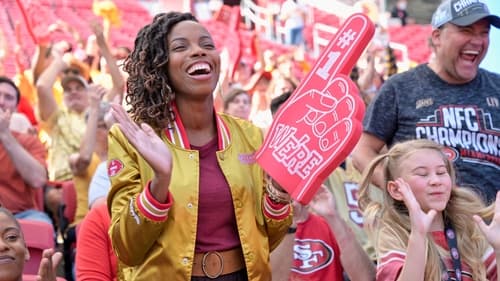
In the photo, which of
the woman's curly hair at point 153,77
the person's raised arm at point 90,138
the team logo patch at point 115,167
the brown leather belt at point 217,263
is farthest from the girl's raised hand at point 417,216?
the person's raised arm at point 90,138

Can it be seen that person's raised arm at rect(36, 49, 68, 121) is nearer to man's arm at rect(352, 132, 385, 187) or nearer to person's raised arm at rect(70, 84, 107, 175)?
person's raised arm at rect(70, 84, 107, 175)

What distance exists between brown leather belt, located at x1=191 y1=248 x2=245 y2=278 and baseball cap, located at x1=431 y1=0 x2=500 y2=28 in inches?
74.6

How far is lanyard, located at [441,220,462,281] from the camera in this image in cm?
406

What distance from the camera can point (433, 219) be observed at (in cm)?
402

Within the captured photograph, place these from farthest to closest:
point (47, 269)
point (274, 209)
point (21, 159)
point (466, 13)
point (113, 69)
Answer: point (113, 69), point (21, 159), point (466, 13), point (47, 269), point (274, 209)

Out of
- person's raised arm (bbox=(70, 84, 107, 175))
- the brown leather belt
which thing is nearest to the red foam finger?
the brown leather belt

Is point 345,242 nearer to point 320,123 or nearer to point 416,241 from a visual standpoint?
point 416,241

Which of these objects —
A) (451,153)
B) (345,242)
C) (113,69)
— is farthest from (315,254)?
(113,69)

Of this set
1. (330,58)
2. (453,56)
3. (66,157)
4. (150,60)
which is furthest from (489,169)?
(66,157)

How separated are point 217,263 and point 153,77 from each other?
2.09ft

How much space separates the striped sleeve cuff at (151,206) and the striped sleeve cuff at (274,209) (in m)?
0.37

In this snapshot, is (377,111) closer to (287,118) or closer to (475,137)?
(475,137)

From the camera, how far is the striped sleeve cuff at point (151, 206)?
3279mm

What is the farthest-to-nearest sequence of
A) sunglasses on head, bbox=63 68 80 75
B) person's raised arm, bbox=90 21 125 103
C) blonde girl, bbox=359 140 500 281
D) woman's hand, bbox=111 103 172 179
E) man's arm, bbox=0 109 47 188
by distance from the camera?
1. sunglasses on head, bbox=63 68 80 75
2. person's raised arm, bbox=90 21 125 103
3. man's arm, bbox=0 109 47 188
4. blonde girl, bbox=359 140 500 281
5. woman's hand, bbox=111 103 172 179
